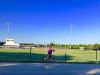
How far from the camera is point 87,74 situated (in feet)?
59.3

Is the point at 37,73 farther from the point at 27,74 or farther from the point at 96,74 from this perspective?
the point at 96,74

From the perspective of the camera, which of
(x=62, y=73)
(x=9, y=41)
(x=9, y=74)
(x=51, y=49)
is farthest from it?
(x=9, y=41)

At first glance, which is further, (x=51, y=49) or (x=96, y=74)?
(x=51, y=49)

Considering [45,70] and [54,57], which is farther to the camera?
[54,57]

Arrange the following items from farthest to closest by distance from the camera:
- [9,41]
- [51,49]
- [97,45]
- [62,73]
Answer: [9,41]
[97,45]
[51,49]
[62,73]

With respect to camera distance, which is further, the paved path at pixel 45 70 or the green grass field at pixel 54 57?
the green grass field at pixel 54 57

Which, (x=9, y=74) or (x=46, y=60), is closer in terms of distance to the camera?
(x=9, y=74)

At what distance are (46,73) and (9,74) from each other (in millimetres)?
2092

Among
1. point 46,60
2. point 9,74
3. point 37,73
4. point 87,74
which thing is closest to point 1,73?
point 9,74

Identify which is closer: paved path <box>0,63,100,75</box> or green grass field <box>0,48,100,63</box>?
paved path <box>0,63,100,75</box>

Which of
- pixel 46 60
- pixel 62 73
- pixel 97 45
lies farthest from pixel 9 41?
pixel 62 73

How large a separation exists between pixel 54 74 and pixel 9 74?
93.7 inches

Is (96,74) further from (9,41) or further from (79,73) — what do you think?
(9,41)

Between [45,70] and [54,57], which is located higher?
[45,70]
